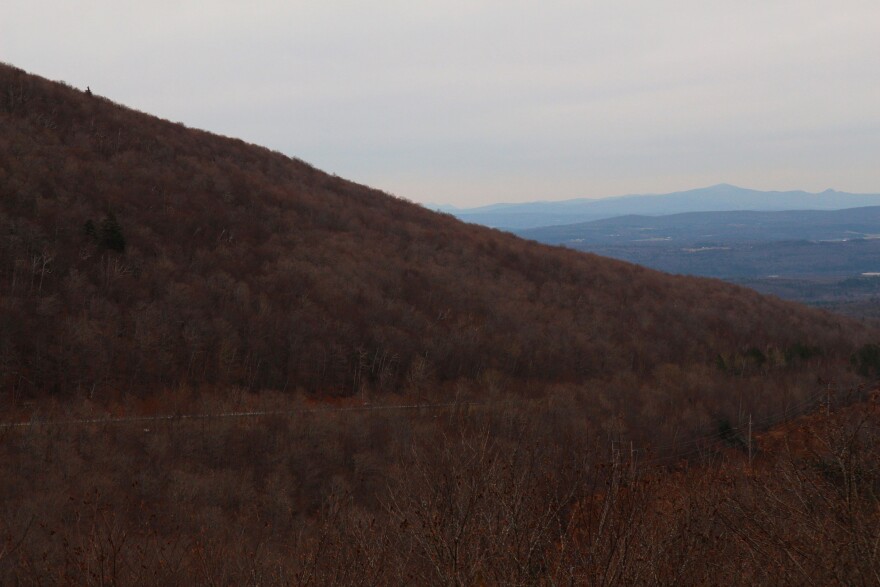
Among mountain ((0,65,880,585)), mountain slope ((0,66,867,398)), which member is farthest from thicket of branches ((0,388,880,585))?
mountain slope ((0,66,867,398))

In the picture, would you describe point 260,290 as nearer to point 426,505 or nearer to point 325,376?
point 325,376

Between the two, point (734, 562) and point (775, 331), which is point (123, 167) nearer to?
point (734, 562)

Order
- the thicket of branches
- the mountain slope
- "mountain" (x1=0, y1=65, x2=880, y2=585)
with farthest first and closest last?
the mountain slope < "mountain" (x1=0, y1=65, x2=880, y2=585) < the thicket of branches

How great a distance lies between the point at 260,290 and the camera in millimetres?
40344

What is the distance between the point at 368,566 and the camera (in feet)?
24.8

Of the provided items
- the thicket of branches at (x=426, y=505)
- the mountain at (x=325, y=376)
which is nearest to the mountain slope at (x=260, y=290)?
the mountain at (x=325, y=376)

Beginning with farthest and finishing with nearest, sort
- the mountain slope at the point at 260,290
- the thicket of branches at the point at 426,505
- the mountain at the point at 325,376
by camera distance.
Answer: the mountain slope at the point at 260,290
the mountain at the point at 325,376
the thicket of branches at the point at 426,505

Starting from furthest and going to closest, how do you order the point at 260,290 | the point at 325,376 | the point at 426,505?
the point at 260,290 < the point at 325,376 < the point at 426,505

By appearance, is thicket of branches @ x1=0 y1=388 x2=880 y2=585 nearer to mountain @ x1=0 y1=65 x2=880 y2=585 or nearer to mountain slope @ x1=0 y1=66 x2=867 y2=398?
mountain @ x1=0 y1=65 x2=880 y2=585

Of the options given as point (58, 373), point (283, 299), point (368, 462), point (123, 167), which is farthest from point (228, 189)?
point (368, 462)

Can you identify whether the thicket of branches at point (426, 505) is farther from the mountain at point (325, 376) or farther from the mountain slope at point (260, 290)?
the mountain slope at point (260, 290)

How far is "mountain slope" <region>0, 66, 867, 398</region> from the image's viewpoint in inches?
1308

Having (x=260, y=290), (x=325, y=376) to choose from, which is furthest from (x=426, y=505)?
(x=260, y=290)

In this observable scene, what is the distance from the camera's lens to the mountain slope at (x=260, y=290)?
109ft
